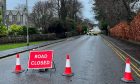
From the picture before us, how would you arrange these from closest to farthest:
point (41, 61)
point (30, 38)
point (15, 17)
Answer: point (41, 61), point (30, 38), point (15, 17)

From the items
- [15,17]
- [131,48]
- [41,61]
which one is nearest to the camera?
[41,61]

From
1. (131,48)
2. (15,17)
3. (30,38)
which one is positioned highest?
(15,17)

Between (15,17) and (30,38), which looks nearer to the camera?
(30,38)

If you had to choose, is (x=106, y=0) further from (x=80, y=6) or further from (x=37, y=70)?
(x=80, y=6)

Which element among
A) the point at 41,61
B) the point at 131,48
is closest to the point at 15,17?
the point at 131,48

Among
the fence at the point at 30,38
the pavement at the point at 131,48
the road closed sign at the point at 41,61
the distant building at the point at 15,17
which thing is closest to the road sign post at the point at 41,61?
the road closed sign at the point at 41,61

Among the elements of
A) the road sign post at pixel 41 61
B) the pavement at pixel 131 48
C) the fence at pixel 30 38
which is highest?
the road sign post at pixel 41 61

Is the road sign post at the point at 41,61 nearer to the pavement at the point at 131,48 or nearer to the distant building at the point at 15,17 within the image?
the pavement at the point at 131,48

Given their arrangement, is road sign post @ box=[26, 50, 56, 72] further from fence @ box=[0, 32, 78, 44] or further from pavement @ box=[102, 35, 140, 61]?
fence @ box=[0, 32, 78, 44]

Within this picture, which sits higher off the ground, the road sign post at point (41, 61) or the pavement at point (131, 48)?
the road sign post at point (41, 61)

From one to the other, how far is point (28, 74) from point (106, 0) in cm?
4584

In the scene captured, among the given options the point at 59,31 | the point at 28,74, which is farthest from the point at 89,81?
the point at 59,31

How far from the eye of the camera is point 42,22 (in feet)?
264

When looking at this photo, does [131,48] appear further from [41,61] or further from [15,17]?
[15,17]
